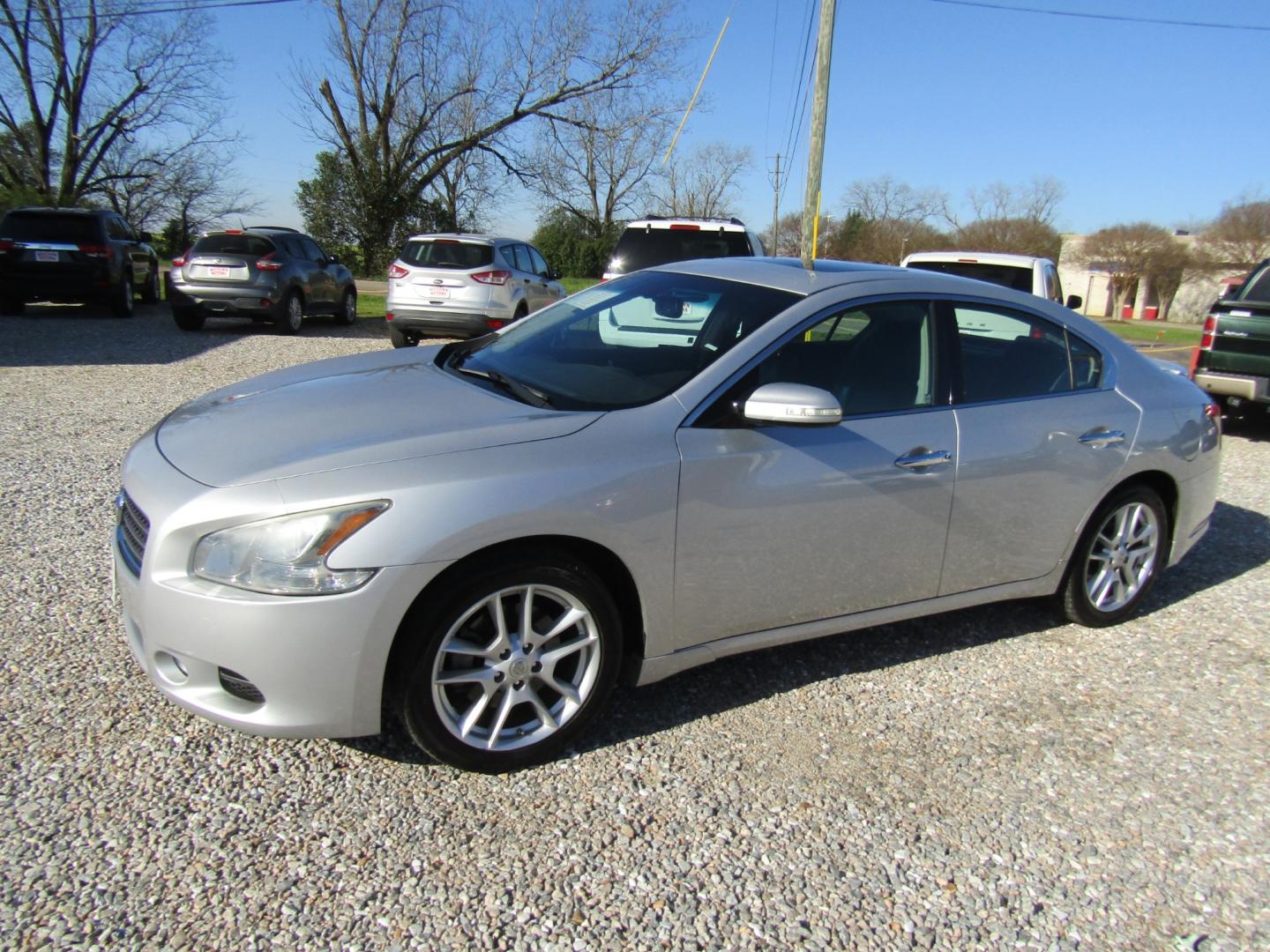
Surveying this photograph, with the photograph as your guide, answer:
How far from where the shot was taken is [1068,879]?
2.67 m

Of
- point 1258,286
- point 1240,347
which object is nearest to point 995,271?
point 1240,347

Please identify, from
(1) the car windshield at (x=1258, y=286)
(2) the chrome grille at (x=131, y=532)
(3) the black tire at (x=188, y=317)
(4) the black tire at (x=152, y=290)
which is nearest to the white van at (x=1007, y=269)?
(1) the car windshield at (x=1258, y=286)

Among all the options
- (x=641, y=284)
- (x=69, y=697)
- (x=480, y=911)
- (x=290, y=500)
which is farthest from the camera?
(x=641, y=284)

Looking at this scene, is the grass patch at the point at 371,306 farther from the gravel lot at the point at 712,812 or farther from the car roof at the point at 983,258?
the gravel lot at the point at 712,812

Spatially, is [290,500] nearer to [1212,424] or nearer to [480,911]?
[480,911]

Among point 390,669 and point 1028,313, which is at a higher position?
point 1028,313

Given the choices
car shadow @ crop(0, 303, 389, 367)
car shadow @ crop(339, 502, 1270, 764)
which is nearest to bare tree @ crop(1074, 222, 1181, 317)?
car shadow @ crop(0, 303, 389, 367)

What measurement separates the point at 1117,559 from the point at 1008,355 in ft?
3.77

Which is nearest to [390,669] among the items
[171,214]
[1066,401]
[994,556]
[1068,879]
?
[1068,879]

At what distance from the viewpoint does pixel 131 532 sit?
2.94m

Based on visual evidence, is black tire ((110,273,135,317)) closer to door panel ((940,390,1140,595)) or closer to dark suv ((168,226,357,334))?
dark suv ((168,226,357,334))

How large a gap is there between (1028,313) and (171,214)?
3417cm

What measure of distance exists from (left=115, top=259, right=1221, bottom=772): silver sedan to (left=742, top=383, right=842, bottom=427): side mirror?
0.04 feet

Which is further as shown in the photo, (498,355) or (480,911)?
(498,355)
